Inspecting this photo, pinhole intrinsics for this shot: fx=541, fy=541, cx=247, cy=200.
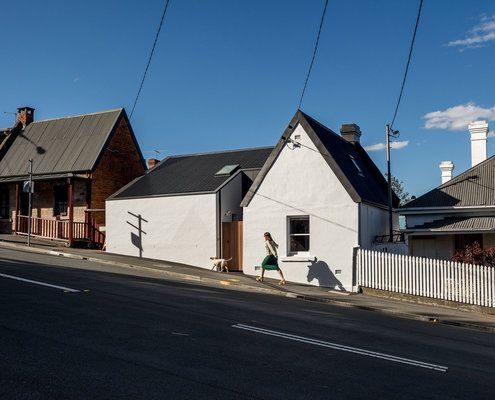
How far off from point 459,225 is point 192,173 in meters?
10.8

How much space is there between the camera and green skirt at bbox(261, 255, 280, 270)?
16.5 metres

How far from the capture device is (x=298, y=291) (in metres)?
15.5

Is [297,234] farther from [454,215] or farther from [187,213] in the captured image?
[454,215]

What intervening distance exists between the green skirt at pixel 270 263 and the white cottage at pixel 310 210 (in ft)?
4.49

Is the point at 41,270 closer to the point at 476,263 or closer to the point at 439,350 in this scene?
the point at 439,350

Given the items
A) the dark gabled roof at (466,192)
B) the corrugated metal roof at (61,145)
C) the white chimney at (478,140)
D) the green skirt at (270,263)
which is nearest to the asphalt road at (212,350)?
the green skirt at (270,263)

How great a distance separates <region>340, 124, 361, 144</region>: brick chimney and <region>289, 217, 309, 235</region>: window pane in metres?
7.73

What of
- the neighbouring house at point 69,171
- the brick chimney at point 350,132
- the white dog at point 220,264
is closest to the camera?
the white dog at point 220,264

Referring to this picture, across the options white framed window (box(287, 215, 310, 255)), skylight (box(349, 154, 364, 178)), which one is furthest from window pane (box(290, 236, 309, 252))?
skylight (box(349, 154, 364, 178))

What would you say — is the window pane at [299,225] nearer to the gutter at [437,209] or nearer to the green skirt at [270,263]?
the green skirt at [270,263]

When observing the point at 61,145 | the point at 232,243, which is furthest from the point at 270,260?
the point at 61,145

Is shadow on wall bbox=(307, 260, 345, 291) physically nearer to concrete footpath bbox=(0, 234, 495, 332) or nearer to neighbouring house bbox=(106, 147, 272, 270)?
concrete footpath bbox=(0, 234, 495, 332)

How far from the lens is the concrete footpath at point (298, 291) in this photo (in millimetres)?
13305

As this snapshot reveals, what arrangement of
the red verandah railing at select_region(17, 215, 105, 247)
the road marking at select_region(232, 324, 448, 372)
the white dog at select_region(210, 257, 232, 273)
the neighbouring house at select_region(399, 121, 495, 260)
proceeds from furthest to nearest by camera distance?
the red verandah railing at select_region(17, 215, 105, 247), the neighbouring house at select_region(399, 121, 495, 260), the white dog at select_region(210, 257, 232, 273), the road marking at select_region(232, 324, 448, 372)
